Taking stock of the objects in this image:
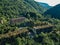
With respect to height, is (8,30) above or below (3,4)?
above

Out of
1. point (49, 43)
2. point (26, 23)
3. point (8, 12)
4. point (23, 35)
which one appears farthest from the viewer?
point (8, 12)

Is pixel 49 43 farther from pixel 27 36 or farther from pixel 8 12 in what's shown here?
Result: pixel 8 12

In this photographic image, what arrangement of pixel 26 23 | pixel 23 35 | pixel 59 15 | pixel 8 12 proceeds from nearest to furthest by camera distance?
1. pixel 23 35
2. pixel 26 23
3. pixel 8 12
4. pixel 59 15

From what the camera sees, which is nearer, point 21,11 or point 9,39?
point 9,39

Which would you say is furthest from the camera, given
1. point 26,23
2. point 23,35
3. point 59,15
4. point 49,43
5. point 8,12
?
point 59,15

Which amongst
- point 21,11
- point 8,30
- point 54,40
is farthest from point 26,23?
point 21,11

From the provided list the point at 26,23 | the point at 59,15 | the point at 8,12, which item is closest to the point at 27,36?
the point at 26,23

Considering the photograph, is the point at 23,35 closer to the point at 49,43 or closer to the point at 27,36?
the point at 27,36

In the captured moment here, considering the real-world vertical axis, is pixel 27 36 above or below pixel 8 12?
above

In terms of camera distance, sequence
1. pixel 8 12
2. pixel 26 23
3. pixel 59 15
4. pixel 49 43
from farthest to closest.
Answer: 1. pixel 59 15
2. pixel 8 12
3. pixel 26 23
4. pixel 49 43
